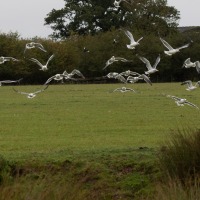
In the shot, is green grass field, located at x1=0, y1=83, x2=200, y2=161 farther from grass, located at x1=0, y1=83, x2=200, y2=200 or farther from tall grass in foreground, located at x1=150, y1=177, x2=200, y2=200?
tall grass in foreground, located at x1=150, y1=177, x2=200, y2=200

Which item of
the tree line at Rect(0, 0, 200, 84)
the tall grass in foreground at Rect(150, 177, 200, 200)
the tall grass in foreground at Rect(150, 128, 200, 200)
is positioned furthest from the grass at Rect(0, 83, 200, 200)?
the tree line at Rect(0, 0, 200, 84)

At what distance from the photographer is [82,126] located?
25.4 meters

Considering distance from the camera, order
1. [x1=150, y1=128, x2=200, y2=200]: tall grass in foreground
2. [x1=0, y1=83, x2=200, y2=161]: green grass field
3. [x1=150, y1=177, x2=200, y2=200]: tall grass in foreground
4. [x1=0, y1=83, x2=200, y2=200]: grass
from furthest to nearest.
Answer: [x1=0, y1=83, x2=200, y2=161]: green grass field → [x1=150, y1=128, x2=200, y2=200]: tall grass in foreground → [x1=0, y1=83, x2=200, y2=200]: grass → [x1=150, y1=177, x2=200, y2=200]: tall grass in foreground

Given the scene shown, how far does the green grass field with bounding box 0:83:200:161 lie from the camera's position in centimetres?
1750

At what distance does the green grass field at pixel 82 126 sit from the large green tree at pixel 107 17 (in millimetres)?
58695

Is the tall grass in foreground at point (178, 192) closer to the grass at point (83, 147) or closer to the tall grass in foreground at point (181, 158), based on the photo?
the grass at point (83, 147)

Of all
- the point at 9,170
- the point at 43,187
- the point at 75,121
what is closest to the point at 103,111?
the point at 75,121

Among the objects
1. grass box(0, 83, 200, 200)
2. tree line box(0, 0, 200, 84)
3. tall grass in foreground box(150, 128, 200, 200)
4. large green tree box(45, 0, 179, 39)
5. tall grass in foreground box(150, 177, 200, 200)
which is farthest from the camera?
large green tree box(45, 0, 179, 39)

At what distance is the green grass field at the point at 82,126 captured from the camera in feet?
57.4

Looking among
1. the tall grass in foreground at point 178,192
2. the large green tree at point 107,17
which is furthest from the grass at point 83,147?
the large green tree at point 107,17

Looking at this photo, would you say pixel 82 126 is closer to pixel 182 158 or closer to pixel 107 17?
pixel 182 158

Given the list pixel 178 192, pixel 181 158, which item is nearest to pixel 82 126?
pixel 181 158

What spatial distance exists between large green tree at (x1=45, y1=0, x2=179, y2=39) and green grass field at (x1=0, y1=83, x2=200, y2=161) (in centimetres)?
5869

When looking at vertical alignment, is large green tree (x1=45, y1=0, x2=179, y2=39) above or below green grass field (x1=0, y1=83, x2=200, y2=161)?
above
